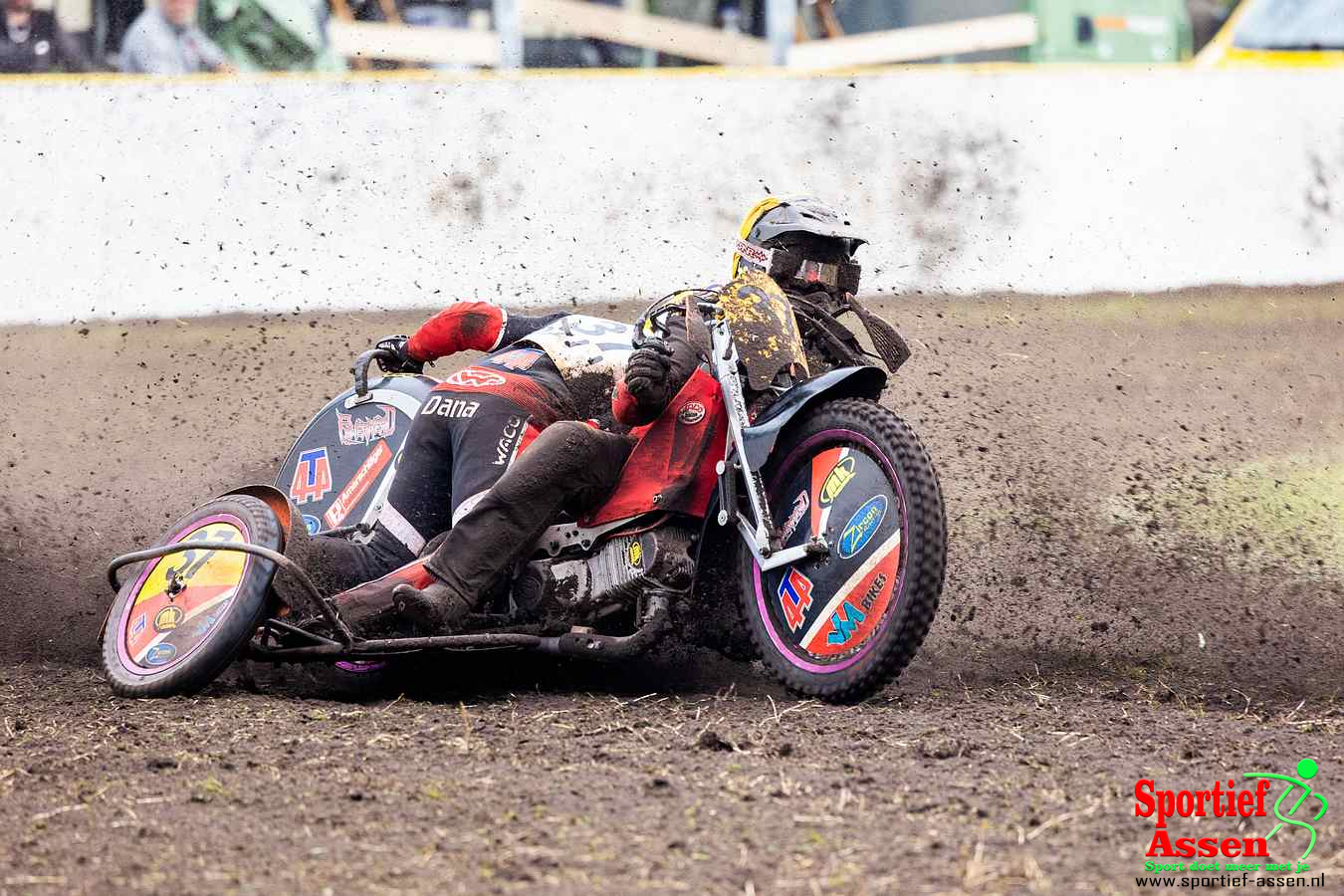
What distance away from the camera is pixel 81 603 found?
21.0 ft

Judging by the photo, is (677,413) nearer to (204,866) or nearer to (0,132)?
(204,866)

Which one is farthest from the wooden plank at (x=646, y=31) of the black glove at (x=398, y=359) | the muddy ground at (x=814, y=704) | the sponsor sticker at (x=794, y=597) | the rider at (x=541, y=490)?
the sponsor sticker at (x=794, y=597)

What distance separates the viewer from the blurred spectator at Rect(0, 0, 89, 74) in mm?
8742

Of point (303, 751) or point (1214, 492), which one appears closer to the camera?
point (303, 751)

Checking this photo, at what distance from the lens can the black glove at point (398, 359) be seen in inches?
221

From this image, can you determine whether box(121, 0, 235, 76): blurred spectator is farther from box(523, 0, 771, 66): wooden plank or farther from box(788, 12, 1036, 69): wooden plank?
box(788, 12, 1036, 69): wooden plank

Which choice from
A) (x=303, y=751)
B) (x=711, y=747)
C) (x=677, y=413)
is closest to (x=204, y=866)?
(x=303, y=751)

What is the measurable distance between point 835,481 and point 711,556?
611 mm

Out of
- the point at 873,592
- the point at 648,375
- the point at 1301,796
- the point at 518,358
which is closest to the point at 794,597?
the point at 873,592

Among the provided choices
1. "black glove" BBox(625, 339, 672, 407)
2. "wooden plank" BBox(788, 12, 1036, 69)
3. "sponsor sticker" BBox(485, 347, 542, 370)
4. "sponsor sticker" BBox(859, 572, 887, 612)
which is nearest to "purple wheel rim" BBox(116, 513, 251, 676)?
"sponsor sticker" BBox(485, 347, 542, 370)

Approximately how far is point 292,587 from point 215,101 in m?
4.73

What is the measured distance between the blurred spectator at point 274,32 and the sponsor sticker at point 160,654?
4777 millimetres

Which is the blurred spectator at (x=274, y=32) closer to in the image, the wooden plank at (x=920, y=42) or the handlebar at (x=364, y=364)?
the wooden plank at (x=920, y=42)

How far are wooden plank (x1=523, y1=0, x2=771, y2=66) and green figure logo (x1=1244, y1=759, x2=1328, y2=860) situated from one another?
5.97 m
